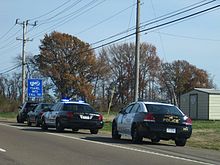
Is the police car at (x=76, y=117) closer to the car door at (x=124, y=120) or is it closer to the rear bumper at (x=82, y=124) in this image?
the rear bumper at (x=82, y=124)

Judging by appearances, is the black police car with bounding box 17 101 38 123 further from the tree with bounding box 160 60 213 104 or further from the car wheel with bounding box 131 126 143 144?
the tree with bounding box 160 60 213 104

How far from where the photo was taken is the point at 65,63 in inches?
2958

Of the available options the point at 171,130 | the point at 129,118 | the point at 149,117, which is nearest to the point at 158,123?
the point at 149,117

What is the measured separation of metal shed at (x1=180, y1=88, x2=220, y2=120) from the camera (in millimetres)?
50375

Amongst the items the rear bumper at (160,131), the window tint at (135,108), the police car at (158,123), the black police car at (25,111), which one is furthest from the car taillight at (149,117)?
→ the black police car at (25,111)

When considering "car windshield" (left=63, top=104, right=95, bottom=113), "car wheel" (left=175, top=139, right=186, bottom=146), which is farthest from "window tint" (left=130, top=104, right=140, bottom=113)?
"car windshield" (left=63, top=104, right=95, bottom=113)

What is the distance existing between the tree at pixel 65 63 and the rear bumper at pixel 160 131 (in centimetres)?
5665

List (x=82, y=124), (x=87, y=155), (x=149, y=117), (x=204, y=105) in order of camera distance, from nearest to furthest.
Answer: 1. (x=87, y=155)
2. (x=149, y=117)
3. (x=82, y=124)
4. (x=204, y=105)

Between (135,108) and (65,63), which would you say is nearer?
(135,108)

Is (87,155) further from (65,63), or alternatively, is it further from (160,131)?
(65,63)

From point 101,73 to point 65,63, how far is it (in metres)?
7.69

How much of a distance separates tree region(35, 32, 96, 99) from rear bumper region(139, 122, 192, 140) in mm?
56648

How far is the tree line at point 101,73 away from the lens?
75688mm

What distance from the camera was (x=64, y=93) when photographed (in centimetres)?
7662
